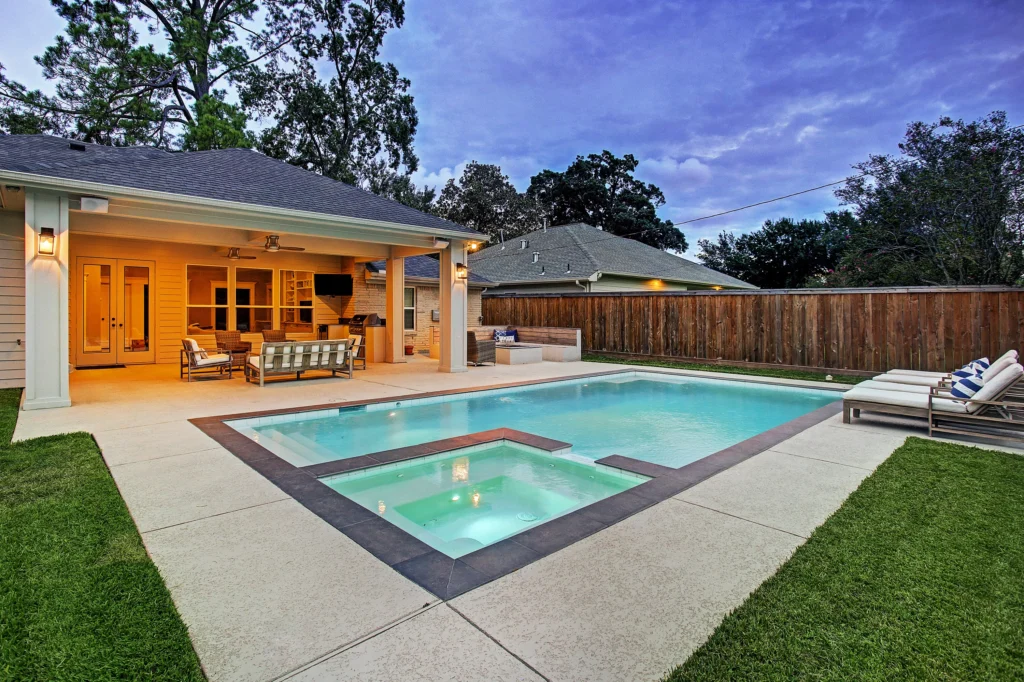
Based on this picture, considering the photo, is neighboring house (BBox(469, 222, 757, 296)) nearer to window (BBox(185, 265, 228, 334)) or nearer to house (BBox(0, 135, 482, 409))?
house (BBox(0, 135, 482, 409))

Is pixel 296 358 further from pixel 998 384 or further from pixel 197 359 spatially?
pixel 998 384

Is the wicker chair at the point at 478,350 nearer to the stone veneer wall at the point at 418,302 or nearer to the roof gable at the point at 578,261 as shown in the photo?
the stone veneer wall at the point at 418,302

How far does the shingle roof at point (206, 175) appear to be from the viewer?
7.75 meters

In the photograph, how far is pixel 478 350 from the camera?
44.3ft

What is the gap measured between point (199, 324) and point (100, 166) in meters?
5.78

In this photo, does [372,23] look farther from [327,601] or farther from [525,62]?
[327,601]

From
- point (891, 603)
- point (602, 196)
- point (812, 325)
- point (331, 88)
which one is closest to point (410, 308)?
point (812, 325)

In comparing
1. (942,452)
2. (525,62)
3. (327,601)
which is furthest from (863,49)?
(327,601)

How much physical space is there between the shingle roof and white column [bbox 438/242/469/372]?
66 cm

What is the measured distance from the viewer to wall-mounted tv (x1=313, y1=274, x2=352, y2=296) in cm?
1479

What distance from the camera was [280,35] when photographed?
82.4ft

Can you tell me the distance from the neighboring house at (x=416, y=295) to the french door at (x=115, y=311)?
495 centimetres

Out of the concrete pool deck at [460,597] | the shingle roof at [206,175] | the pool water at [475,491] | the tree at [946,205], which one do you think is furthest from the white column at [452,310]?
the tree at [946,205]

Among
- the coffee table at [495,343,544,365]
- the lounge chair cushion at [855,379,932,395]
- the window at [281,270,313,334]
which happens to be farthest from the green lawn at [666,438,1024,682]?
the window at [281,270,313,334]
